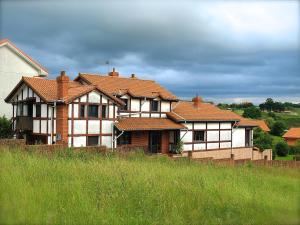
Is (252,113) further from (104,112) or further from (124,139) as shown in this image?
(104,112)

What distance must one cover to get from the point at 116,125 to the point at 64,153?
13.4 m

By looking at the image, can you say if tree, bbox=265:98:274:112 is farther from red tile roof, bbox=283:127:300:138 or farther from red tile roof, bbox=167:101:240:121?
red tile roof, bbox=167:101:240:121

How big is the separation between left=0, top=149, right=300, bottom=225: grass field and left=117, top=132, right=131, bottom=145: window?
1913 centimetres

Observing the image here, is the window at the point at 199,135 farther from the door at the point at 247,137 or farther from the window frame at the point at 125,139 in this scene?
the door at the point at 247,137

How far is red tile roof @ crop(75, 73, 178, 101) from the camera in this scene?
29.9 metres

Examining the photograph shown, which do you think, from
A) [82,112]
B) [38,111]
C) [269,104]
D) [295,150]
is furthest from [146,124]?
[269,104]

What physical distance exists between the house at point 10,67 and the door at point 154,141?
1352 centimetres

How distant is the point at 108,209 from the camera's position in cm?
655

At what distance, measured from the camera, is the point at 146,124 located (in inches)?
1152

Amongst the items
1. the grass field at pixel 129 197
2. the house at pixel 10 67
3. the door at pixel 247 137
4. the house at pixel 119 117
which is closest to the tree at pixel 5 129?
the house at pixel 119 117

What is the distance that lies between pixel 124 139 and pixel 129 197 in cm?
2214

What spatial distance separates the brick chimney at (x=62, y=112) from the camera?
24.8 m

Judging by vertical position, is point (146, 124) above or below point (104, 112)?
below

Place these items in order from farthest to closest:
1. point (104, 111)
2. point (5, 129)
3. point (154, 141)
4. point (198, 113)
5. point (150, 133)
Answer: point (198, 113) < point (154, 141) < point (150, 133) < point (5, 129) < point (104, 111)
